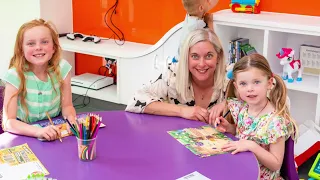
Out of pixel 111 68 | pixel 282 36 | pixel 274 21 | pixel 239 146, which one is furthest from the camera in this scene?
pixel 111 68

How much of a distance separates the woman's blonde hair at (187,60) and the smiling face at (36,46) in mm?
614

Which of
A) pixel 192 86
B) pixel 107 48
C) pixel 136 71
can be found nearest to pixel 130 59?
pixel 136 71

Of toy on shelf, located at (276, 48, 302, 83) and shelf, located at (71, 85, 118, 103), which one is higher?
toy on shelf, located at (276, 48, 302, 83)

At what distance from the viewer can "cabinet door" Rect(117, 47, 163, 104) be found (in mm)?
4090

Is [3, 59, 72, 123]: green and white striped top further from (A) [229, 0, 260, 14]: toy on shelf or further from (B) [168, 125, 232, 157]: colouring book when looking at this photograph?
(A) [229, 0, 260, 14]: toy on shelf

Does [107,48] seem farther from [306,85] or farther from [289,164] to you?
[289,164]

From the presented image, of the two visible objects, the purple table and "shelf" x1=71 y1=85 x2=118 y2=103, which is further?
"shelf" x1=71 y1=85 x2=118 y2=103

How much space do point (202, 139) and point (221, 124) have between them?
0.17 metres

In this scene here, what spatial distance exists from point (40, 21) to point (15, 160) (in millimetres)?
764

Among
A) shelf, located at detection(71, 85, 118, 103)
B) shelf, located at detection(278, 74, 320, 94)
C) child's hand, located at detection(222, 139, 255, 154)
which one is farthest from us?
shelf, located at detection(71, 85, 118, 103)

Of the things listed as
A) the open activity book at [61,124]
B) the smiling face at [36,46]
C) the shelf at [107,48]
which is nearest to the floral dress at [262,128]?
the open activity book at [61,124]

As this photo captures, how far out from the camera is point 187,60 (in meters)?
2.24

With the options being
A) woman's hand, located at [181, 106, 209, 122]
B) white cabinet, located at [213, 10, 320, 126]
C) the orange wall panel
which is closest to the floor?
the orange wall panel

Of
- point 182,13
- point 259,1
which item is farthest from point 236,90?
point 182,13
